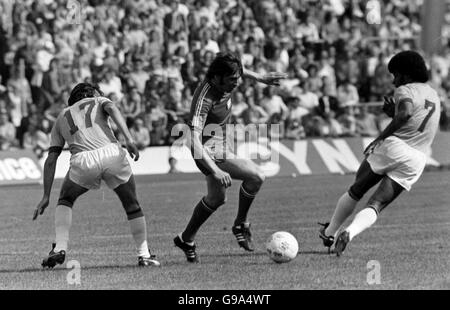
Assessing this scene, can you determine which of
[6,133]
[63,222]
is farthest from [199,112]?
[6,133]

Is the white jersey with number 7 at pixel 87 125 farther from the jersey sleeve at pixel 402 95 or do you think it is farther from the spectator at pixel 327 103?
the spectator at pixel 327 103

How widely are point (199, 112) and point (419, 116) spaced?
238cm

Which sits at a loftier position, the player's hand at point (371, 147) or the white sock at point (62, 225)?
the player's hand at point (371, 147)

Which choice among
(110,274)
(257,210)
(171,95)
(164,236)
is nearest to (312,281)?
(110,274)

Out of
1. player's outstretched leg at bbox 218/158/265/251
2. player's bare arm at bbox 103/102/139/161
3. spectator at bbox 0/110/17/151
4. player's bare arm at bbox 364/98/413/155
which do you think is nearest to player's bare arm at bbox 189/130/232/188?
player's outstretched leg at bbox 218/158/265/251

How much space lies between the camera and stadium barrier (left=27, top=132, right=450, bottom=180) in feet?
83.8

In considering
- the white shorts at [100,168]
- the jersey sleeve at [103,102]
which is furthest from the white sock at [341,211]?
the jersey sleeve at [103,102]

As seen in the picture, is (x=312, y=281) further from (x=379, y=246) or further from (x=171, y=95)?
(x=171, y=95)

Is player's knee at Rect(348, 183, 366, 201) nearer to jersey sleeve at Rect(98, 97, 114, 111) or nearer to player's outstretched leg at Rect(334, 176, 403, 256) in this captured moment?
player's outstretched leg at Rect(334, 176, 403, 256)

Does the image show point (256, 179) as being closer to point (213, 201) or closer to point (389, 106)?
point (213, 201)

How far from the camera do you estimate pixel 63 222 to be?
11.4m

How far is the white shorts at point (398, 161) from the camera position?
1152cm

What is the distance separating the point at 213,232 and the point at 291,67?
15.0 metres

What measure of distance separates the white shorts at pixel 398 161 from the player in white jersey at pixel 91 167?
2679 millimetres
